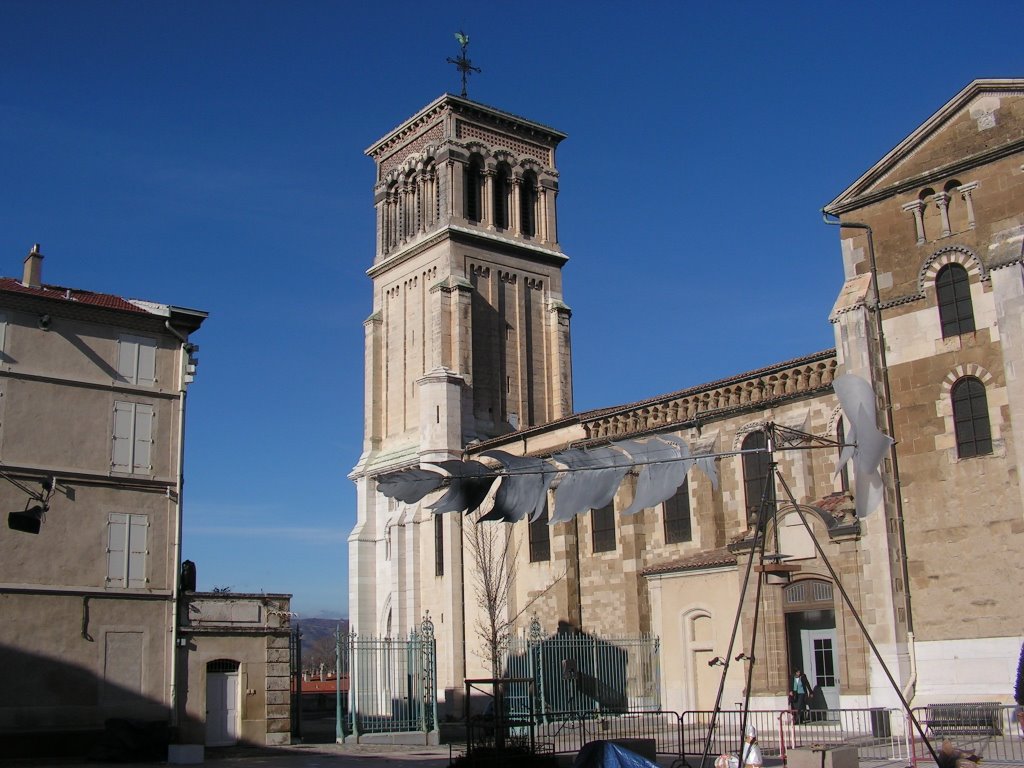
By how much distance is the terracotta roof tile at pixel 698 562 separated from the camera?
28.7 m

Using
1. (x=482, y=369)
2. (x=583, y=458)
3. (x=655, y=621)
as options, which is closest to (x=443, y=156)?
(x=482, y=369)

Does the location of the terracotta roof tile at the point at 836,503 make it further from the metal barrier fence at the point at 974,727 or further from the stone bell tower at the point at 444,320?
the stone bell tower at the point at 444,320

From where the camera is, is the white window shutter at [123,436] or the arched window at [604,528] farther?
the arched window at [604,528]

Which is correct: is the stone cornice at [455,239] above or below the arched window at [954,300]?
above

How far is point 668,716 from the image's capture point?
92.9 feet

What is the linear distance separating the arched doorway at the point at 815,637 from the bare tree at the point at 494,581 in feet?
35.7

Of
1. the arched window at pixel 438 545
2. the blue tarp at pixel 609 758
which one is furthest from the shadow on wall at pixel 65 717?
the arched window at pixel 438 545

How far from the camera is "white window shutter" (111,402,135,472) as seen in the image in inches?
1031

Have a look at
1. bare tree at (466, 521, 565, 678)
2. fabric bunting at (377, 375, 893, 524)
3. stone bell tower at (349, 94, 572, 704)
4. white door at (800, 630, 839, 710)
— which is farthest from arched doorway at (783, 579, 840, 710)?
stone bell tower at (349, 94, 572, 704)

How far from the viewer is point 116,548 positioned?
25578 millimetres

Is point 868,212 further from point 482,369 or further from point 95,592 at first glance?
point 482,369

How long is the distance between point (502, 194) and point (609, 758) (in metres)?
38.0

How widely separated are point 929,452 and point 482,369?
80.1 feet

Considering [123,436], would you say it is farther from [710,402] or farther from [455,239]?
[455,239]
